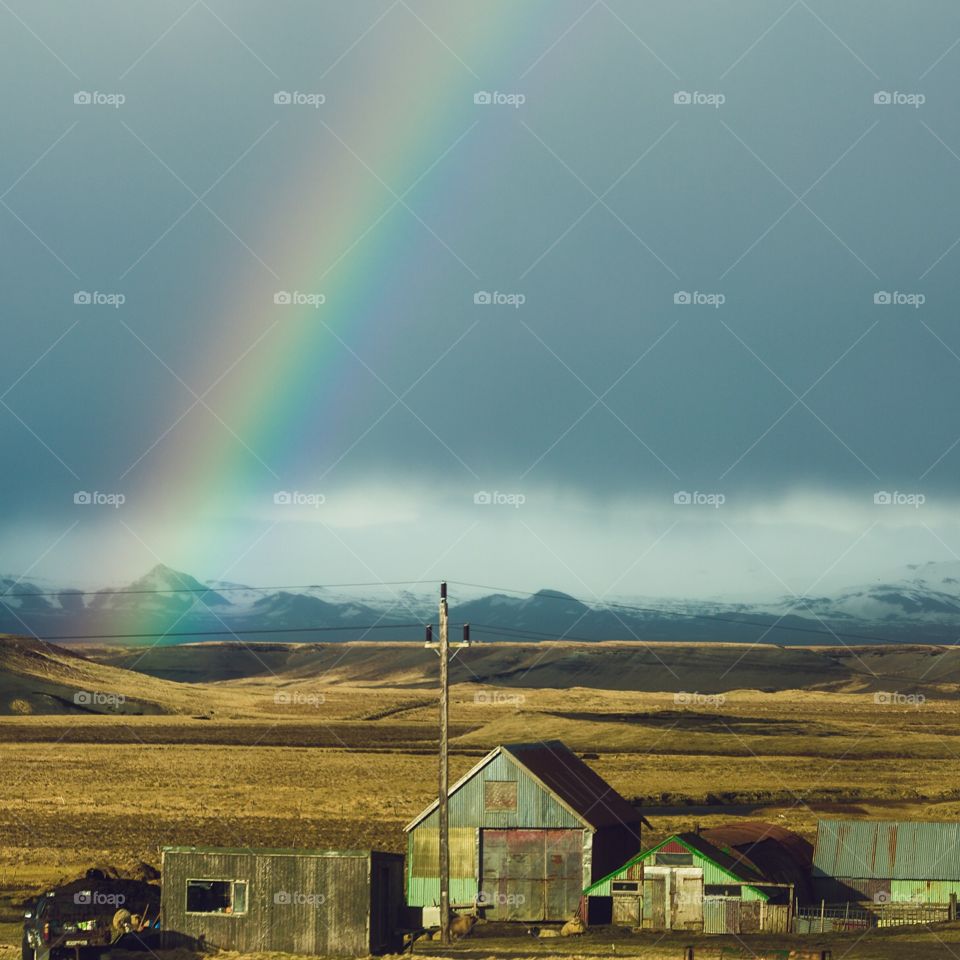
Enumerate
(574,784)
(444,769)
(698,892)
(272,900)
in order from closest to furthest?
1. (272,900)
2. (444,769)
3. (698,892)
4. (574,784)

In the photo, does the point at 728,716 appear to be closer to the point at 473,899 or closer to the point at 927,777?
the point at 927,777

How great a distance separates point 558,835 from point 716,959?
10911mm

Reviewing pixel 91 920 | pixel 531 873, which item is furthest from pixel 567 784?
pixel 91 920

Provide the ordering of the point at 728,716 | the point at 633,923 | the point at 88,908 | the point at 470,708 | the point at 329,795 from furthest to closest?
the point at 470,708
the point at 728,716
the point at 329,795
the point at 633,923
the point at 88,908

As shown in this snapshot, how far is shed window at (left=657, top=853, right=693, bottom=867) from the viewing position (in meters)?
45.9

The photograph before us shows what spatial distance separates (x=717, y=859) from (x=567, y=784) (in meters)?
6.95

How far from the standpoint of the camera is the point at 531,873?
4875 centimetres

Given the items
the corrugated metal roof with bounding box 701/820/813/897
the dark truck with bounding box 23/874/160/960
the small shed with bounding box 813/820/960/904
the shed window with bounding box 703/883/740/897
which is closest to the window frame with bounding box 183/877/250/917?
the dark truck with bounding box 23/874/160/960

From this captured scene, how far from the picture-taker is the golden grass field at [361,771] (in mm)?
70312

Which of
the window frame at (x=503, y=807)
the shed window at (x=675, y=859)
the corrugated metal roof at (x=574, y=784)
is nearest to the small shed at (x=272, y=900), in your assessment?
the window frame at (x=503, y=807)

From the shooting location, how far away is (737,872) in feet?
150

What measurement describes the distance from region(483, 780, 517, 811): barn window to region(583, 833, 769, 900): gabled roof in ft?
13.9

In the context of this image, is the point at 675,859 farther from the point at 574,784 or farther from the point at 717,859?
the point at 574,784

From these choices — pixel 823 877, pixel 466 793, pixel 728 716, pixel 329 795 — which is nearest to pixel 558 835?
pixel 466 793
